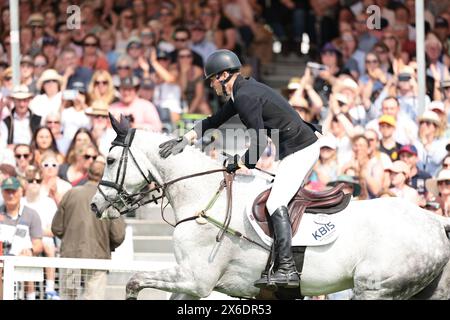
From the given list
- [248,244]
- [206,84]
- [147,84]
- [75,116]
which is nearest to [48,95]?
[75,116]

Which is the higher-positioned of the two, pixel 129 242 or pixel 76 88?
pixel 76 88

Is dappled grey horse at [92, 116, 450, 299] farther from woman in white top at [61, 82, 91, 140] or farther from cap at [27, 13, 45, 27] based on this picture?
cap at [27, 13, 45, 27]

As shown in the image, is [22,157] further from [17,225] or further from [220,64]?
[220,64]

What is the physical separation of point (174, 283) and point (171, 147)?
122 cm

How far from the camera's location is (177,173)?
12422 millimetres

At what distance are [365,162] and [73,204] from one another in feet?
12.8

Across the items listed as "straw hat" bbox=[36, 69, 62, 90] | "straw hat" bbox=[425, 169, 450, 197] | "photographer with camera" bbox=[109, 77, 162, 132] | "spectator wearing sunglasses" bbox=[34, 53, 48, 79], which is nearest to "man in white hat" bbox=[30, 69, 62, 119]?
"straw hat" bbox=[36, 69, 62, 90]

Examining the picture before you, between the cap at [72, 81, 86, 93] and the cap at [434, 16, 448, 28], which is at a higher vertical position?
the cap at [434, 16, 448, 28]

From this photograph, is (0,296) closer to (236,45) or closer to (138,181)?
(138,181)

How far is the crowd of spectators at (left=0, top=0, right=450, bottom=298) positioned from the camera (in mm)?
17125

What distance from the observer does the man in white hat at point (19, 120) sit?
60.7ft

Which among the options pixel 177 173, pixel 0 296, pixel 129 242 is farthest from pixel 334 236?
pixel 129 242

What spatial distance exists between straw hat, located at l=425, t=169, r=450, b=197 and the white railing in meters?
3.75
